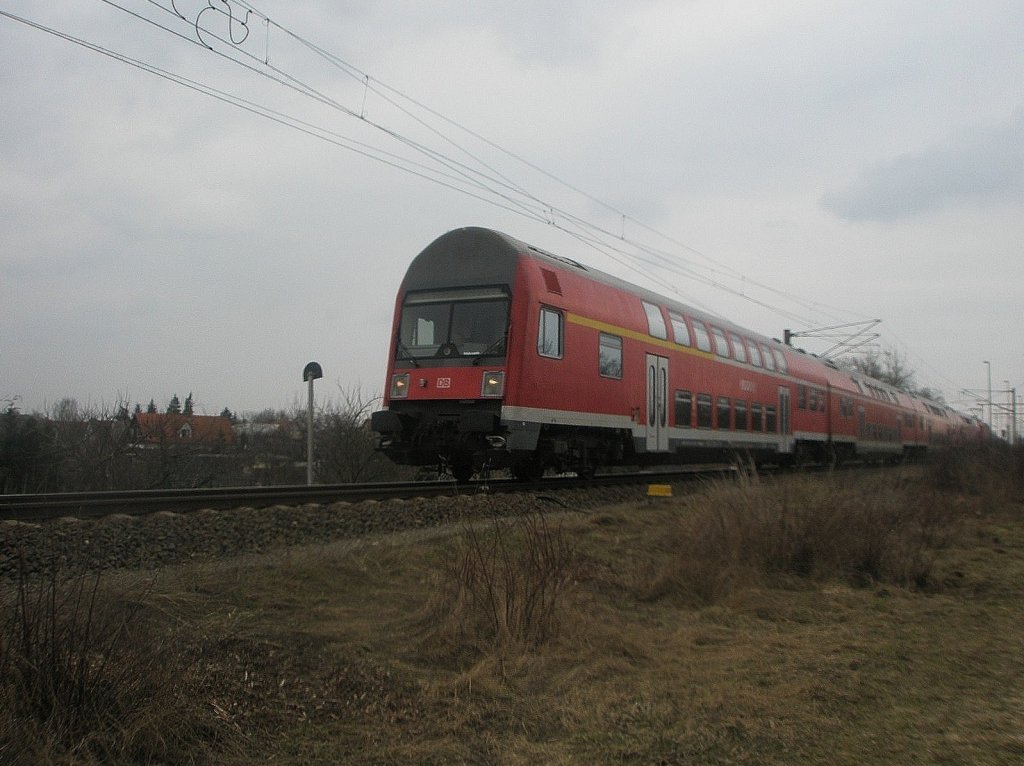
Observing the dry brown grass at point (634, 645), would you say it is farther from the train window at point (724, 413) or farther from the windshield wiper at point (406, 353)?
the train window at point (724, 413)

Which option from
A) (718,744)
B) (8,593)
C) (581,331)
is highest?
(581,331)

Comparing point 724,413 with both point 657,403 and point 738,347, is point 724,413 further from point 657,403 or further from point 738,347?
point 657,403

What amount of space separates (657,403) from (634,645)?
32.5 feet

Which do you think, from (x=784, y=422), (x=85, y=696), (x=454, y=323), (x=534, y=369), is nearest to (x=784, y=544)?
(x=534, y=369)

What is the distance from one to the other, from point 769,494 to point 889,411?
2802cm

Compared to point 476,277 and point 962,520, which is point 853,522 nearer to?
point 962,520

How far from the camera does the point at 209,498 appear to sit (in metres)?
8.87

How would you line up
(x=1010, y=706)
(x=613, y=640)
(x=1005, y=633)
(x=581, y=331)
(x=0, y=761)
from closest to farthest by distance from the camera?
(x=0, y=761) < (x=1010, y=706) < (x=613, y=640) < (x=1005, y=633) < (x=581, y=331)

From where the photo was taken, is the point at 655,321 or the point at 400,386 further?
the point at 655,321

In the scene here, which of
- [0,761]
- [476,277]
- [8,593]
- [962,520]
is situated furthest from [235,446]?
[0,761]

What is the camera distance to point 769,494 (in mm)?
8523

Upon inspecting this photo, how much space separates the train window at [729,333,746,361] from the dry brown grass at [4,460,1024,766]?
10357 millimetres

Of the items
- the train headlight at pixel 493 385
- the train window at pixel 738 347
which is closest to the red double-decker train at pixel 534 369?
the train headlight at pixel 493 385

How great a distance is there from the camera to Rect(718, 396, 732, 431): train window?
1778 centimetres
